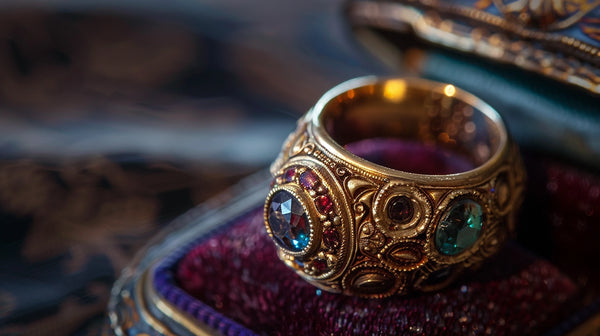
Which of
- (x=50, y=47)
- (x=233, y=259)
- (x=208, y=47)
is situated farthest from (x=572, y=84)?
(x=50, y=47)

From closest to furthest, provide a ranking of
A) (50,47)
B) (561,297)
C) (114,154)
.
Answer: (561,297), (114,154), (50,47)

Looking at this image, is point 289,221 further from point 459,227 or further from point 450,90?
point 450,90

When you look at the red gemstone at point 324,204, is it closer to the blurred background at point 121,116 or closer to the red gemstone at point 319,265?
the red gemstone at point 319,265

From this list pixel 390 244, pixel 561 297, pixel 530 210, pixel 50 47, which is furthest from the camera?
pixel 50 47

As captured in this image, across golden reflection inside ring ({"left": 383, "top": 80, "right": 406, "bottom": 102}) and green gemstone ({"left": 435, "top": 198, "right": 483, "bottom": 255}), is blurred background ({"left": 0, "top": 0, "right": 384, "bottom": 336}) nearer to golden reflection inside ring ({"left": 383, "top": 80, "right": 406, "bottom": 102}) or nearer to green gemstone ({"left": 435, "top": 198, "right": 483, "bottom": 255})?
golden reflection inside ring ({"left": 383, "top": 80, "right": 406, "bottom": 102})

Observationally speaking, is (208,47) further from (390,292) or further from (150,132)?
(390,292)

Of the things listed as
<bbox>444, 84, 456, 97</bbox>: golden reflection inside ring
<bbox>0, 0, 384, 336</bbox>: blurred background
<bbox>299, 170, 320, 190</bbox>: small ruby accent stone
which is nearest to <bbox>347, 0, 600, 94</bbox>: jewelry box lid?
<bbox>444, 84, 456, 97</bbox>: golden reflection inside ring

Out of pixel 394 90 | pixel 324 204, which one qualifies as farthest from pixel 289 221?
pixel 394 90
